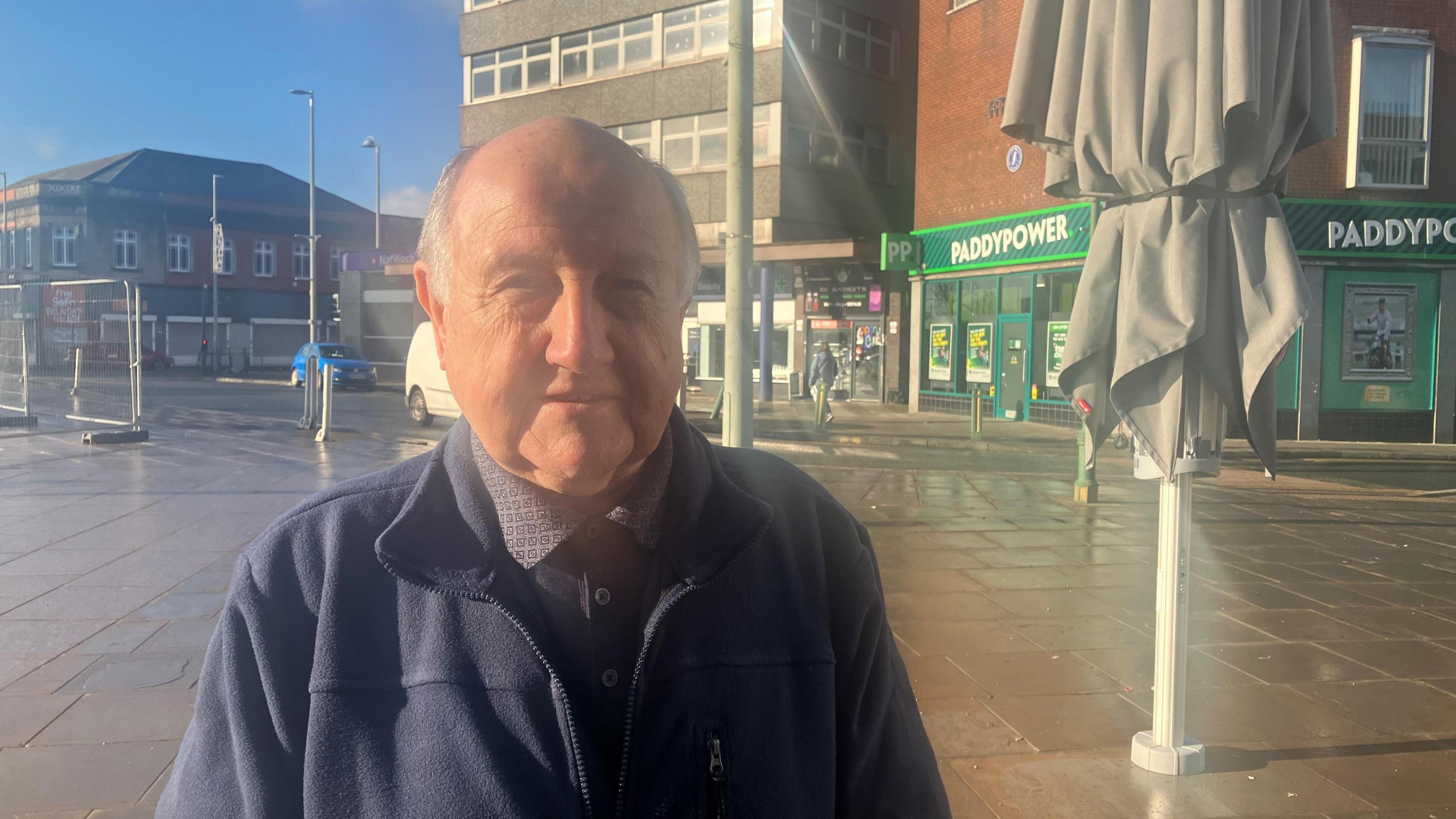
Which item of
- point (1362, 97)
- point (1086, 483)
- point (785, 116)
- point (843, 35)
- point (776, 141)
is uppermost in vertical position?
point (843, 35)

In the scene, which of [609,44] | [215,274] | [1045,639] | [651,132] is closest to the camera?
[1045,639]

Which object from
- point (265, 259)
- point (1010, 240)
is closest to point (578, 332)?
point (1010, 240)

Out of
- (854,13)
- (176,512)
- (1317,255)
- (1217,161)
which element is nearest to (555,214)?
(1217,161)

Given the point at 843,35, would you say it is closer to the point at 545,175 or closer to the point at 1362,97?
the point at 1362,97

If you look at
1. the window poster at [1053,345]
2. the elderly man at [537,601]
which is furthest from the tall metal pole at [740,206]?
the window poster at [1053,345]

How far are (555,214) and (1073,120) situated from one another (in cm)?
320

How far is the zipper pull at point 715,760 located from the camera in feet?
4.68

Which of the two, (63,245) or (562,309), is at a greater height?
(63,245)

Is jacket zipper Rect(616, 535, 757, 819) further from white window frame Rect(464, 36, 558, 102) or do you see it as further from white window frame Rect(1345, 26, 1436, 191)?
white window frame Rect(464, 36, 558, 102)

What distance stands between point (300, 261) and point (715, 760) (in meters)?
64.1

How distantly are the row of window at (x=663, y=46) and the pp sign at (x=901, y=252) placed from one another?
228 inches

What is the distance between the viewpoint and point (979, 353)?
888 inches

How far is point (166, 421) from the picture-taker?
65.3ft

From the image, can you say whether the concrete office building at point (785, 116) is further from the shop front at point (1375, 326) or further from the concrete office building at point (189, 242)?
the concrete office building at point (189, 242)
